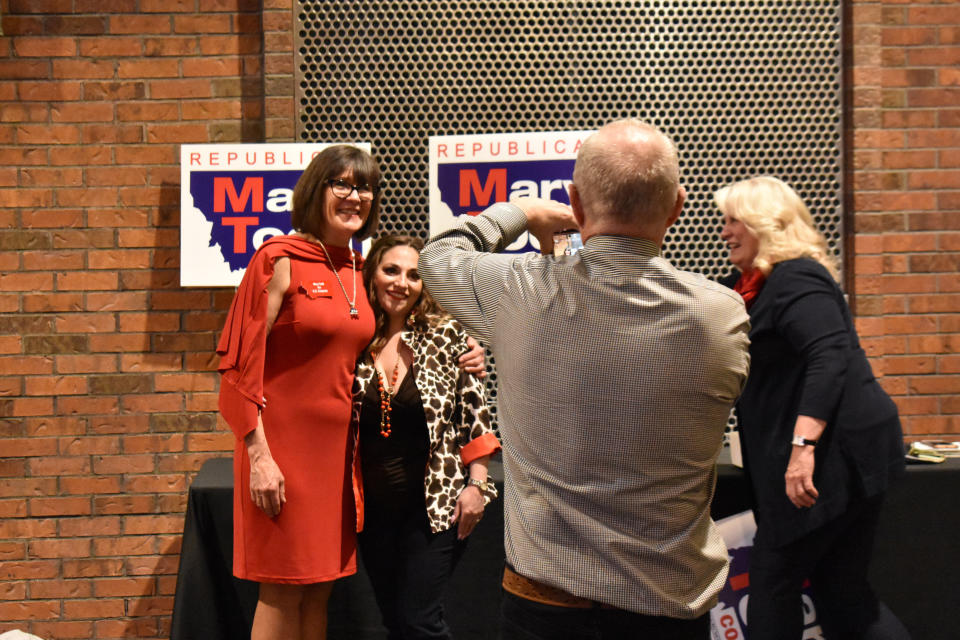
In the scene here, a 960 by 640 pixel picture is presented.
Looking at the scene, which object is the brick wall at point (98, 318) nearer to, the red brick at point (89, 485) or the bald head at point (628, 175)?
the red brick at point (89, 485)

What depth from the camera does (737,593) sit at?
2.85 metres

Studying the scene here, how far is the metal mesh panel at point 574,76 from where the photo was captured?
3.53 meters

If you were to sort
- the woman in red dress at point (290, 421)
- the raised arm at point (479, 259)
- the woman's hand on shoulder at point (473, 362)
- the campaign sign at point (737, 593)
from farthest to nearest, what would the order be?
the campaign sign at point (737, 593) < the woman's hand on shoulder at point (473, 362) < the woman in red dress at point (290, 421) < the raised arm at point (479, 259)

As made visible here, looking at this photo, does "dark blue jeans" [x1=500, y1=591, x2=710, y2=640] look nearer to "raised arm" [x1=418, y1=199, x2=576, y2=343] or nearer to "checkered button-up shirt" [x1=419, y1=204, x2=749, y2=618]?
"checkered button-up shirt" [x1=419, y1=204, x2=749, y2=618]

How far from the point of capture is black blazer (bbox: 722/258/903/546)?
2.36 metres

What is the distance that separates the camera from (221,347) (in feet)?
7.49

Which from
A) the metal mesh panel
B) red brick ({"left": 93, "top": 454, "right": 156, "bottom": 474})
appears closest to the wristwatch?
the metal mesh panel

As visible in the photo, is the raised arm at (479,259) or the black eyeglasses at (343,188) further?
the black eyeglasses at (343,188)

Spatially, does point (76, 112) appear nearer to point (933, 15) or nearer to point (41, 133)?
point (41, 133)

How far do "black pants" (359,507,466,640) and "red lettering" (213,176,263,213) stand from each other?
156cm

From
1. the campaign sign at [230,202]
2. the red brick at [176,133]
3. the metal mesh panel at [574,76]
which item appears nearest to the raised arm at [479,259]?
the campaign sign at [230,202]

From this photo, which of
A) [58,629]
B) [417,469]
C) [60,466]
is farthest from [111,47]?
[58,629]

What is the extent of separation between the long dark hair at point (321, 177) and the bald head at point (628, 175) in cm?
120

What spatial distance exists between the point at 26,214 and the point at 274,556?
7.06 feet
